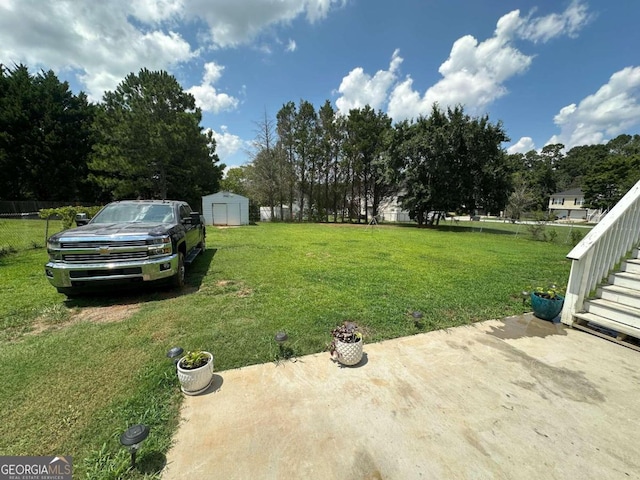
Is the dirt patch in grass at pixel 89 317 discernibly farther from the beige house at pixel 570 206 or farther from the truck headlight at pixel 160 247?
the beige house at pixel 570 206

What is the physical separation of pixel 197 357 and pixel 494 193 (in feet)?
81.9

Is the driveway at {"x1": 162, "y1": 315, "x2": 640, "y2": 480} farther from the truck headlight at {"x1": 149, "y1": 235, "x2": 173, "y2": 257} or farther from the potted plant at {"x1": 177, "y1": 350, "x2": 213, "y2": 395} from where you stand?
the truck headlight at {"x1": 149, "y1": 235, "x2": 173, "y2": 257}

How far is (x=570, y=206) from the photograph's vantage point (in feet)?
154

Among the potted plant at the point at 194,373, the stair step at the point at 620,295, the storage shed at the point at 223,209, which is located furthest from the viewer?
the storage shed at the point at 223,209

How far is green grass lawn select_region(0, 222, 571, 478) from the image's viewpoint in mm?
1873

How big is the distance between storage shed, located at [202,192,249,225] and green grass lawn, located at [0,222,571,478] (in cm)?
1511

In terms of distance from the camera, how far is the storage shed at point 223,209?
21.8 meters

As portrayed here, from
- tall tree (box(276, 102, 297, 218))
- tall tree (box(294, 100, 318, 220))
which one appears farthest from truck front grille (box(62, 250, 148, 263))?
tall tree (box(294, 100, 318, 220))

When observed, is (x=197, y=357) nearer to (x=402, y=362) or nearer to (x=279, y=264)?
(x=402, y=362)

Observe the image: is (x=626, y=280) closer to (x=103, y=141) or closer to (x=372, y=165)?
(x=372, y=165)

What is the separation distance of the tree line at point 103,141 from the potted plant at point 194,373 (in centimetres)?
2175

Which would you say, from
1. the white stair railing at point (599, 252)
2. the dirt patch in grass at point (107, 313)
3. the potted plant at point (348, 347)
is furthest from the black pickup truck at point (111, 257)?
the white stair railing at point (599, 252)

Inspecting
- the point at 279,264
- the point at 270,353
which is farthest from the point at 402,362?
the point at 279,264

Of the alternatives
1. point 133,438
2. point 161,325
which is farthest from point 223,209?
point 133,438
